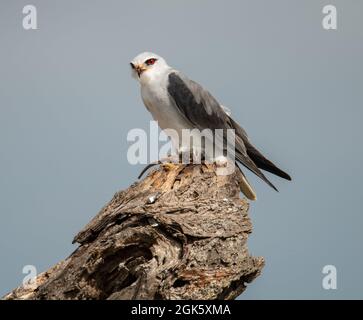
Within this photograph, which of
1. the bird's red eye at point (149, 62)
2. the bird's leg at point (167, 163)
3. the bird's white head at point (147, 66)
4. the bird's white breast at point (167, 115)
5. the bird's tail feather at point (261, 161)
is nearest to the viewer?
the bird's leg at point (167, 163)

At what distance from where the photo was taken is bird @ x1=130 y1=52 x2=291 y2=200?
9648 mm

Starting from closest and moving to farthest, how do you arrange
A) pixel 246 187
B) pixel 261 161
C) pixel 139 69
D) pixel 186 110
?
pixel 246 187 < pixel 186 110 < pixel 261 161 < pixel 139 69

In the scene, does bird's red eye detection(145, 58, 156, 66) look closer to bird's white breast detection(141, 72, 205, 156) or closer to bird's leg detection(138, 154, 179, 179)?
bird's white breast detection(141, 72, 205, 156)

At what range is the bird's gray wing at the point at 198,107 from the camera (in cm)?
964

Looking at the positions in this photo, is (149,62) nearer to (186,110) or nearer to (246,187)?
(186,110)

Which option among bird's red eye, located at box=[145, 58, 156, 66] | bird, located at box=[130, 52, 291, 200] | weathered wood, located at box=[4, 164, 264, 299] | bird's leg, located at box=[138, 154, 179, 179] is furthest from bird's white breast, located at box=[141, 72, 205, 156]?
weathered wood, located at box=[4, 164, 264, 299]

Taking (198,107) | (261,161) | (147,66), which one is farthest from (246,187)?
(147,66)

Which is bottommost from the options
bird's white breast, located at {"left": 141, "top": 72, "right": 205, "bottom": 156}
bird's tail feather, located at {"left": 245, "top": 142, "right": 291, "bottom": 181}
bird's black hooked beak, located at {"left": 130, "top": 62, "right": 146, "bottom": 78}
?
bird's tail feather, located at {"left": 245, "top": 142, "right": 291, "bottom": 181}

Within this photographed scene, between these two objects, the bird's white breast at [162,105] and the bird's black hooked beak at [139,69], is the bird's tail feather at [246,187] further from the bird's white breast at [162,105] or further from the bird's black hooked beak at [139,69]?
the bird's black hooked beak at [139,69]

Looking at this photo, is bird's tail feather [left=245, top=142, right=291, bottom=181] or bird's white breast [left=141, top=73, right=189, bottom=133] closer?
bird's tail feather [left=245, top=142, right=291, bottom=181]

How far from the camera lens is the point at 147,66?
10031mm

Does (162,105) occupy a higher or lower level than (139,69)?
lower

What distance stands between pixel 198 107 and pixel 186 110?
A: 6.2 inches

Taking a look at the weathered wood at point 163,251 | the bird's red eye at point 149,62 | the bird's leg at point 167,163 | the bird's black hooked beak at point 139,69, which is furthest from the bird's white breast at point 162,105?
the weathered wood at point 163,251
